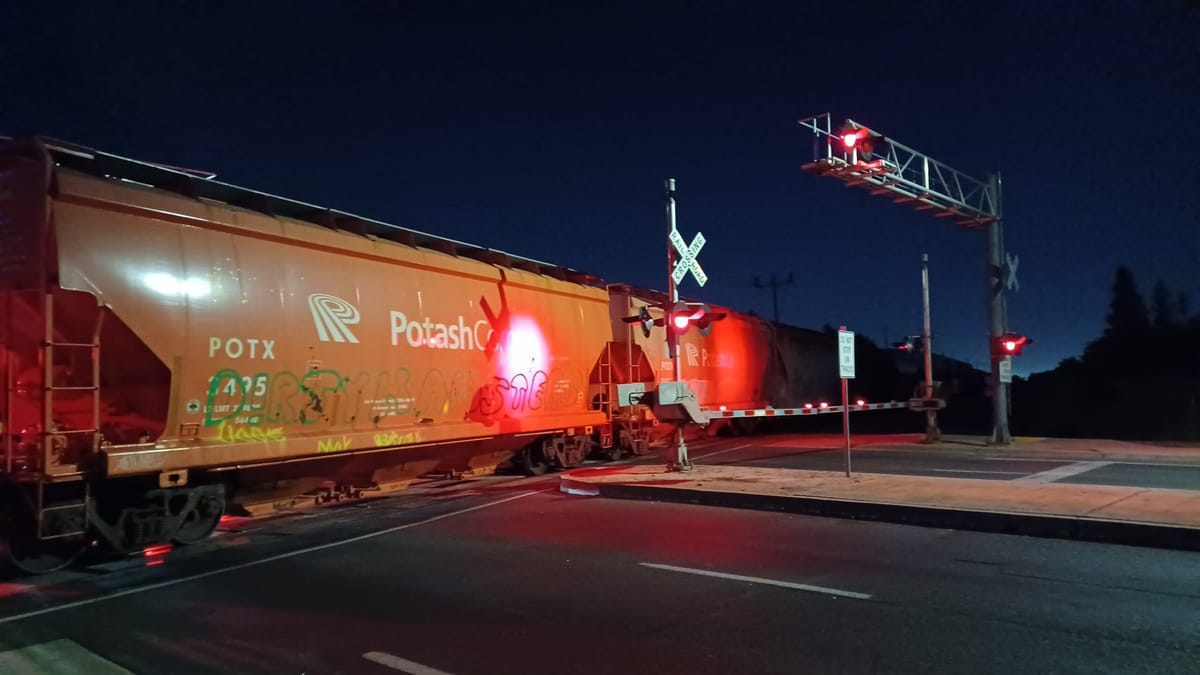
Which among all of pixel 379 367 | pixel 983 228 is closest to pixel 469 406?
pixel 379 367

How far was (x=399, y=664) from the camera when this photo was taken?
5.27m

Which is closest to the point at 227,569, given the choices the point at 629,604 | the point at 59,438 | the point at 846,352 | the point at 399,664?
the point at 59,438

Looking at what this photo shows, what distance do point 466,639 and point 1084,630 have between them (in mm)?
4214

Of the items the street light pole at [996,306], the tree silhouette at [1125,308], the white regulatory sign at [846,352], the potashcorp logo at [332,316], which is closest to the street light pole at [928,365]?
the street light pole at [996,306]

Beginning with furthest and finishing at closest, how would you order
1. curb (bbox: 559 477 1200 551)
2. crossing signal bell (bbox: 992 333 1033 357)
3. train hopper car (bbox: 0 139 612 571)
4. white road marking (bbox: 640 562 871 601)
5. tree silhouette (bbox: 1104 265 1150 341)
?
tree silhouette (bbox: 1104 265 1150 341), crossing signal bell (bbox: 992 333 1033 357), train hopper car (bbox: 0 139 612 571), curb (bbox: 559 477 1200 551), white road marking (bbox: 640 562 871 601)

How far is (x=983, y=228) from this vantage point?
20781 mm

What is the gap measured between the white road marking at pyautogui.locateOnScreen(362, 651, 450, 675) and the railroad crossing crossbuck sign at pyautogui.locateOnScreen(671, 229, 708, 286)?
9.43 meters

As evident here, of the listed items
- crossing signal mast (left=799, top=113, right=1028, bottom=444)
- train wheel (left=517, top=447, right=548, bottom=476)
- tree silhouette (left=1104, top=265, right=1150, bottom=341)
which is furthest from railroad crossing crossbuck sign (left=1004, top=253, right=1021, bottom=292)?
tree silhouette (left=1104, top=265, right=1150, bottom=341)

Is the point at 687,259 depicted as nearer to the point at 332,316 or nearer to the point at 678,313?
the point at 678,313

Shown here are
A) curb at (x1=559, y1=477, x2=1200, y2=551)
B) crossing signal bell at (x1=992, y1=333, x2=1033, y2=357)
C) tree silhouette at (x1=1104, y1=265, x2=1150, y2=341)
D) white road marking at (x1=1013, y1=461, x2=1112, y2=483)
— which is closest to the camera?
curb at (x1=559, y1=477, x2=1200, y2=551)

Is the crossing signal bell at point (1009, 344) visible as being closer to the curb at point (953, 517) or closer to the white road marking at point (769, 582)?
the curb at point (953, 517)

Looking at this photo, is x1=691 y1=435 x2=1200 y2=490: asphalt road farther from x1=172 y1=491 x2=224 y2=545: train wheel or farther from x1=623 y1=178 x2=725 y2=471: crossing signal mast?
x1=172 y1=491 x2=224 y2=545: train wheel

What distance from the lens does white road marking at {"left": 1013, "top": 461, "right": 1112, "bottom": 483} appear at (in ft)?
42.6

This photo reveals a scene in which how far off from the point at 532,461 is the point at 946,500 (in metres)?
8.50
